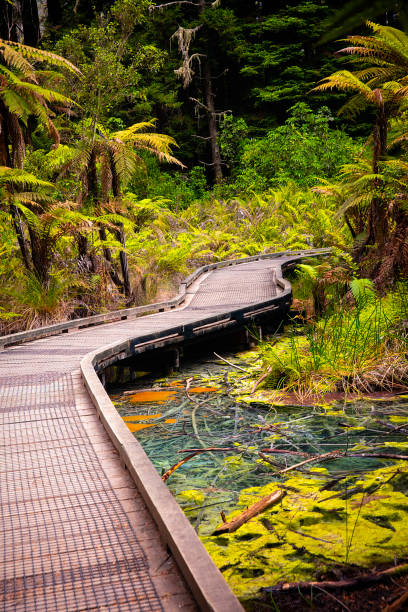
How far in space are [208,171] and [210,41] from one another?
563 cm

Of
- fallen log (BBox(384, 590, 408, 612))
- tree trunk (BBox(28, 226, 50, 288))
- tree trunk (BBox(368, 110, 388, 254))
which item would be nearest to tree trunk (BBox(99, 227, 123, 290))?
tree trunk (BBox(28, 226, 50, 288))

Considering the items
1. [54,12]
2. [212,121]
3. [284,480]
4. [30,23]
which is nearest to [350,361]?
[284,480]

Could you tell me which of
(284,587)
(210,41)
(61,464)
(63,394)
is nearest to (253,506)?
(284,587)

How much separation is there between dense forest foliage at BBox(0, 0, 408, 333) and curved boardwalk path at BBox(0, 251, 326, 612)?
6.88ft

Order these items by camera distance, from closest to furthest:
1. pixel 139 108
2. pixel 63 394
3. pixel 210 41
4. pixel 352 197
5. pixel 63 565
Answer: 1. pixel 63 565
2. pixel 63 394
3. pixel 352 197
4. pixel 139 108
5. pixel 210 41

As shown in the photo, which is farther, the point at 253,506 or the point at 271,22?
the point at 271,22

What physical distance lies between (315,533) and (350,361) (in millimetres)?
3538

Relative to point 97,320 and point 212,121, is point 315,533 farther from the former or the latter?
point 212,121

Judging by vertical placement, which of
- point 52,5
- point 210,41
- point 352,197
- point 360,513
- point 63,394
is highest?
point 52,5

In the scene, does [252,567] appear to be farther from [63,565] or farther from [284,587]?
[63,565]

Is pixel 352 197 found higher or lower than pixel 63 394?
higher

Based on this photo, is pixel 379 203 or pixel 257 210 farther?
pixel 257 210

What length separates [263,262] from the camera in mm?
15203

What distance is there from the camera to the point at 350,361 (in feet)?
22.2
